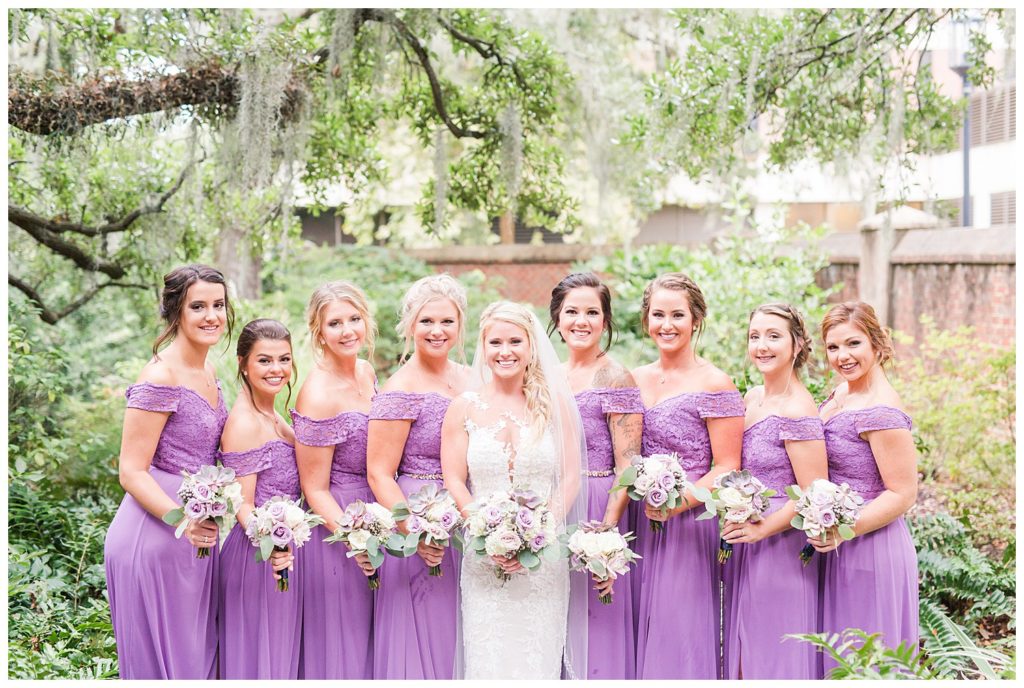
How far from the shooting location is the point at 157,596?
4262 mm

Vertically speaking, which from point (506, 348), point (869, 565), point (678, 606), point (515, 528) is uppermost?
point (506, 348)

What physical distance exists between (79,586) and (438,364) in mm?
3322

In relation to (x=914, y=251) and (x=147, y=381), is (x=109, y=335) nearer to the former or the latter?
(x=147, y=381)

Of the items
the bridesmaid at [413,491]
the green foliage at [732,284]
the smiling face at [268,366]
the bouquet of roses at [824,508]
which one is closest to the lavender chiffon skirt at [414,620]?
the bridesmaid at [413,491]

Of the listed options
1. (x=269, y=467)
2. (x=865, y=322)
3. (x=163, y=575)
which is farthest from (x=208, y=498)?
(x=865, y=322)

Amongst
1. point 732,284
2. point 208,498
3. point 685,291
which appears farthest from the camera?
point 732,284

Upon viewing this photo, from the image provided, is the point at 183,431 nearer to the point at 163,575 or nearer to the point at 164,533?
the point at 164,533

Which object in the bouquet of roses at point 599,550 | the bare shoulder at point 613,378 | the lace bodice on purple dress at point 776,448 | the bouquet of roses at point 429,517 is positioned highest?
the bare shoulder at point 613,378

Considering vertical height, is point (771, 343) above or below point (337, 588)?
above

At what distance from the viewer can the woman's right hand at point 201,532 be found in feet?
13.4

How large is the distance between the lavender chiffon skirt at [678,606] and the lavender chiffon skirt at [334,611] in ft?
4.15

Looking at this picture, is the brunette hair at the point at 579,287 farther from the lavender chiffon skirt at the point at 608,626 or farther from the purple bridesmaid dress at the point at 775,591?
the purple bridesmaid dress at the point at 775,591

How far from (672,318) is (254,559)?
85.3 inches

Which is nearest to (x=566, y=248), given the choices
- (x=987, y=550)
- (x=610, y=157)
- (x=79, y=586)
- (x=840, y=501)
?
(x=610, y=157)
